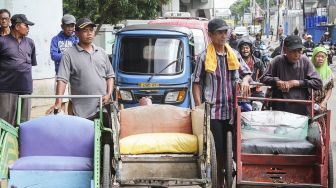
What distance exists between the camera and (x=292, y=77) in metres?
6.21

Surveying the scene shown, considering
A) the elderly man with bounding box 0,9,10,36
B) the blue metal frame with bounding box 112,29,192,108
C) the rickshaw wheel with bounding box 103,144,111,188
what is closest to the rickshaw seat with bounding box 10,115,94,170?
the rickshaw wheel with bounding box 103,144,111,188

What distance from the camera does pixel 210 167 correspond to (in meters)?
4.94

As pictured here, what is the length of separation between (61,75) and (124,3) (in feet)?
48.1

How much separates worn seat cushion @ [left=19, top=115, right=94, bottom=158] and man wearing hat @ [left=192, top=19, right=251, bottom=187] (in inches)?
48.8

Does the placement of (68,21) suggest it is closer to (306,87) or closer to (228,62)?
(228,62)

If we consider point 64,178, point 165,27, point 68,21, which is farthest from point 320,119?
point 165,27

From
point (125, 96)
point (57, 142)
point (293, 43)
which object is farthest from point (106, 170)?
point (125, 96)

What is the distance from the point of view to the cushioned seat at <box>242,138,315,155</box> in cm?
532

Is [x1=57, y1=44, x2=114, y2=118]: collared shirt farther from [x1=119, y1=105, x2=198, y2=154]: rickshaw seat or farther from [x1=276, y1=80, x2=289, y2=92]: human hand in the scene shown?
[x1=276, y1=80, x2=289, y2=92]: human hand

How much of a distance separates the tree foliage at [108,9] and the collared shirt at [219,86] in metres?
14.5

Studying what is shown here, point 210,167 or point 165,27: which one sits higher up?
point 165,27

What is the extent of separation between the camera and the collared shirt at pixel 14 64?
23.3ft

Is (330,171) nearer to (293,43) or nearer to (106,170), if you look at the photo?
(293,43)

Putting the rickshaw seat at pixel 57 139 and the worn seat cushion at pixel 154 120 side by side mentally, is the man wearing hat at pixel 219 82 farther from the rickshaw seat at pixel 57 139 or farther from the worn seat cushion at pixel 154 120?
the rickshaw seat at pixel 57 139
